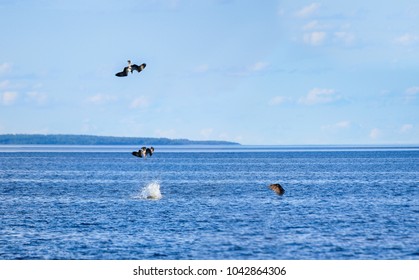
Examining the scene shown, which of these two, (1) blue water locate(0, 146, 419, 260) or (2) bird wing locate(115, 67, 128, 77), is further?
(1) blue water locate(0, 146, 419, 260)

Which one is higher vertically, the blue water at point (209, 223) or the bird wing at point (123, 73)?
the bird wing at point (123, 73)

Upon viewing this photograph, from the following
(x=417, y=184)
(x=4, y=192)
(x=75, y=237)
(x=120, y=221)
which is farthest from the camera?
(x=417, y=184)

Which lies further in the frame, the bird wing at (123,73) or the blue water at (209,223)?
the blue water at (209,223)

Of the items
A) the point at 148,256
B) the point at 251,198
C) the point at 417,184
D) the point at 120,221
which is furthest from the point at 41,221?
the point at 417,184

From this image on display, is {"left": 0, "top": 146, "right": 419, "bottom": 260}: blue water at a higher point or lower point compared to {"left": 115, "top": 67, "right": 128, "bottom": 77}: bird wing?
lower

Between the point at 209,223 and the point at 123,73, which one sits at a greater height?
the point at 123,73

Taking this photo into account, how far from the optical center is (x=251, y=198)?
288 feet

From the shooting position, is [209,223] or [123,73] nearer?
[123,73]
